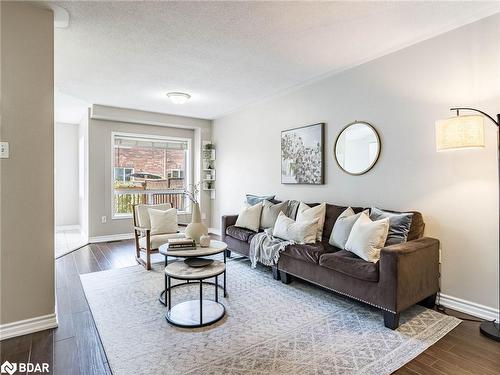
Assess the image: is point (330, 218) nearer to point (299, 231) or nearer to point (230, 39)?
point (299, 231)

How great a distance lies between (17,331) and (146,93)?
3530 mm

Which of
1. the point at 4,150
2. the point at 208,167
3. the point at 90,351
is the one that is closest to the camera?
the point at 90,351

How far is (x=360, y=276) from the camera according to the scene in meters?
2.43

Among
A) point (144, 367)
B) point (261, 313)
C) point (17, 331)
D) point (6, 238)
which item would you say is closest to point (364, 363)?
point (261, 313)

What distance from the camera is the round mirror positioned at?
3264 mm

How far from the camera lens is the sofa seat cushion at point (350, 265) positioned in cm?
236

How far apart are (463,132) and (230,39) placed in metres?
2.20

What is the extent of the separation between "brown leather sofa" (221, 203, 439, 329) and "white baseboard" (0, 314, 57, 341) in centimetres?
220

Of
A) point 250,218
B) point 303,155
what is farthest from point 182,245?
point 303,155

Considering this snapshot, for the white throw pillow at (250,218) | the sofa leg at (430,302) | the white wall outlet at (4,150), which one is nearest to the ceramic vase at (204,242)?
the white throw pillow at (250,218)

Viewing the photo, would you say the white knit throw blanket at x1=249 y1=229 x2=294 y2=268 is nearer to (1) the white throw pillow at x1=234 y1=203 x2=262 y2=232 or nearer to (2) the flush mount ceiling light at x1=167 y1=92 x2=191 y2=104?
(1) the white throw pillow at x1=234 y1=203 x2=262 y2=232

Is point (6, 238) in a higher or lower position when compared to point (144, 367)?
higher

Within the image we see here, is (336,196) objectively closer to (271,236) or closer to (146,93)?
(271,236)

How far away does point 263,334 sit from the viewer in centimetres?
220
